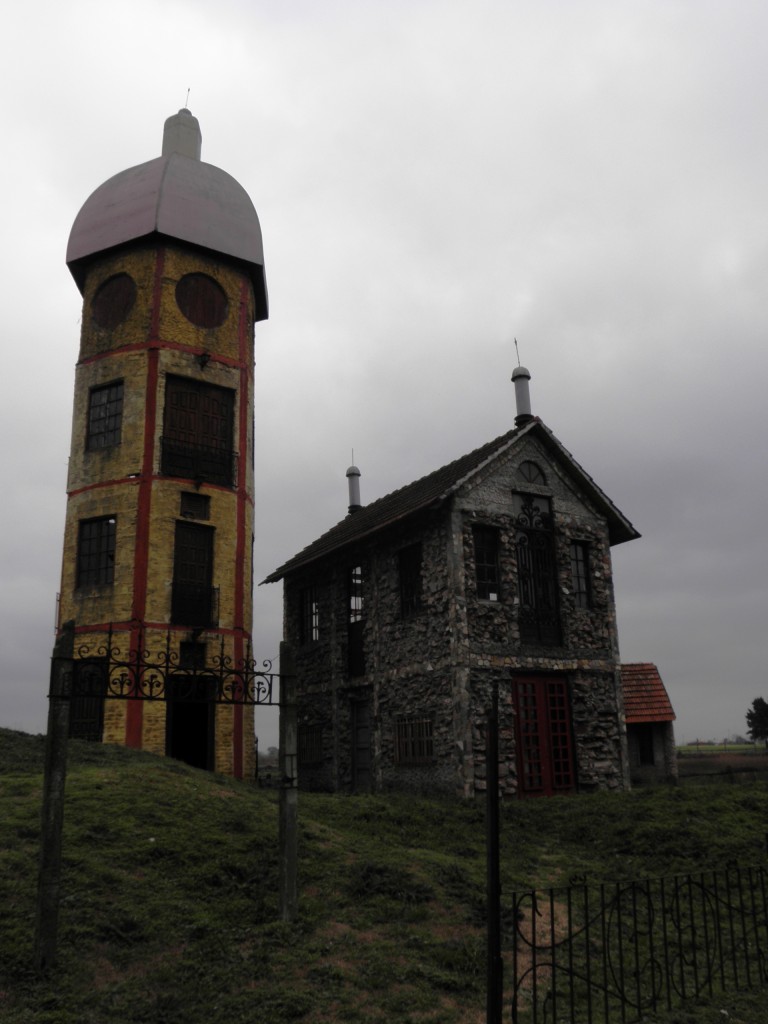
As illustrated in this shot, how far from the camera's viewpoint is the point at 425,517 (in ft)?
68.5

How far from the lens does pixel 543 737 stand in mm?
20062

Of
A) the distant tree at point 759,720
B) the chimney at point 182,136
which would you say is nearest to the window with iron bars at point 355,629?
the chimney at point 182,136

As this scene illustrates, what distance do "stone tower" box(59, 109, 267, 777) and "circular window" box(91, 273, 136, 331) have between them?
5 cm

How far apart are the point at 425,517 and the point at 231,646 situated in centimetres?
651

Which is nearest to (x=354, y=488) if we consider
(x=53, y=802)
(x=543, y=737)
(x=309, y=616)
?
(x=309, y=616)

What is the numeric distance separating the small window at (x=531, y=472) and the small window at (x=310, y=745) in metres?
9.34

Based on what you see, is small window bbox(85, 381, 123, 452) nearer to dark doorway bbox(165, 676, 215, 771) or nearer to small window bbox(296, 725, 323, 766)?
dark doorway bbox(165, 676, 215, 771)

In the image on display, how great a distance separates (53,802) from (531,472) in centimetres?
1595

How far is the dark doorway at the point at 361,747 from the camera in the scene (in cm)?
2248

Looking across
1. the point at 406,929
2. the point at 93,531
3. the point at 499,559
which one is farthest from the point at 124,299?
the point at 406,929

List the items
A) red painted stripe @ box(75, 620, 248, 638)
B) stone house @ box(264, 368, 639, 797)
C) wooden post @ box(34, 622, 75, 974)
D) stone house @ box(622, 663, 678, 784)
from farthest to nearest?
1. stone house @ box(622, 663, 678, 784)
2. red painted stripe @ box(75, 620, 248, 638)
3. stone house @ box(264, 368, 639, 797)
4. wooden post @ box(34, 622, 75, 974)

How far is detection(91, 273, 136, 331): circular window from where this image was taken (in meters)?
24.2

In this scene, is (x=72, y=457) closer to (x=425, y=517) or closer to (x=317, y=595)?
(x=317, y=595)

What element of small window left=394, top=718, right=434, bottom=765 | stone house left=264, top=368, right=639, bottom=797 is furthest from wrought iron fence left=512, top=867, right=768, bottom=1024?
small window left=394, top=718, right=434, bottom=765
